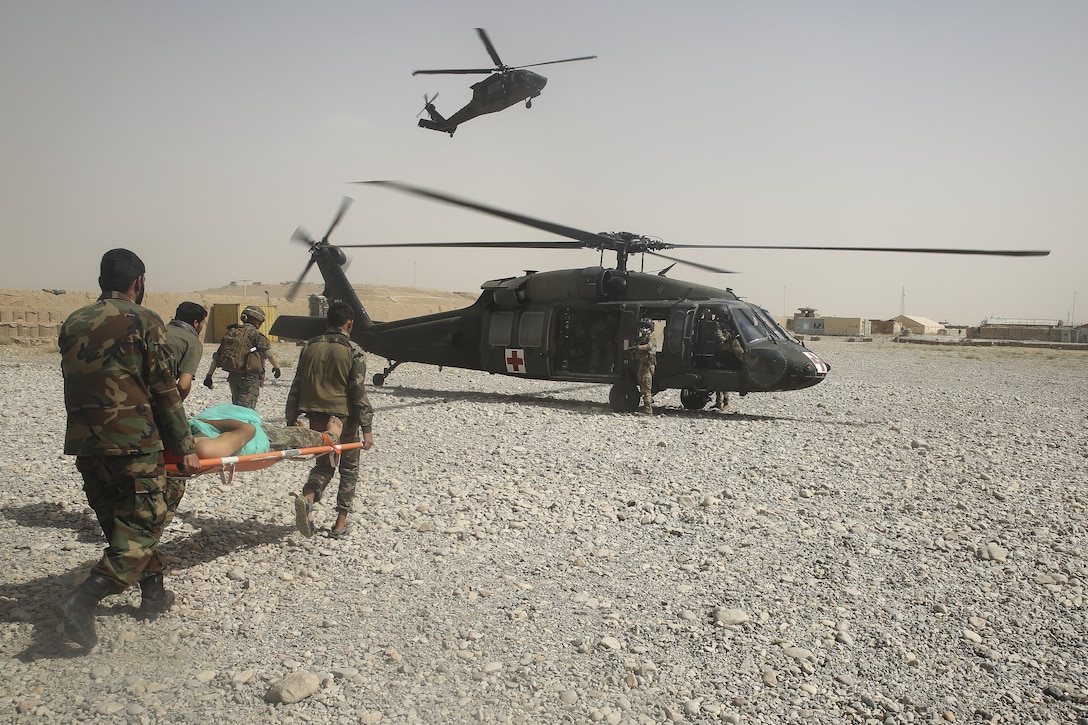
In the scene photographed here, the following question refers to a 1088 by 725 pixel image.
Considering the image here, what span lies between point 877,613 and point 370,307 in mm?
32989

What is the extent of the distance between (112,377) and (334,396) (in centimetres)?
160

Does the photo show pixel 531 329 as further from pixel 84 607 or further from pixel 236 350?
pixel 84 607

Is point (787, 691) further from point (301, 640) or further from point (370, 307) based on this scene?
point (370, 307)

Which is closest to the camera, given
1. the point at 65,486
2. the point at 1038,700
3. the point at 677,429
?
the point at 1038,700

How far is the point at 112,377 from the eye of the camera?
3.07 m

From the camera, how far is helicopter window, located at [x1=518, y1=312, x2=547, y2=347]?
11484 millimetres

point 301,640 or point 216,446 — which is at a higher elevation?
point 216,446

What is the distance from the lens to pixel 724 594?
3.83m

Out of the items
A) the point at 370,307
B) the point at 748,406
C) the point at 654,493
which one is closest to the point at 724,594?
the point at 654,493

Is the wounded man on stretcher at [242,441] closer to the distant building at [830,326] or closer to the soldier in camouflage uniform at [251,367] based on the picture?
the soldier in camouflage uniform at [251,367]

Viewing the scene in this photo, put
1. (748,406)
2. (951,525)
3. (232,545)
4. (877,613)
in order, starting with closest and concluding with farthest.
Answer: (877,613), (232,545), (951,525), (748,406)

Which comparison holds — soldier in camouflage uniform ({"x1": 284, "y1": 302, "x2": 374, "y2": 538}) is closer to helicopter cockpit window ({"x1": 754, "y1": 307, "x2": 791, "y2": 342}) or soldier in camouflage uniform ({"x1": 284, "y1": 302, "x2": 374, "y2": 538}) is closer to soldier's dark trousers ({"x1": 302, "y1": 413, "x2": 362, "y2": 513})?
soldier's dark trousers ({"x1": 302, "y1": 413, "x2": 362, "y2": 513})

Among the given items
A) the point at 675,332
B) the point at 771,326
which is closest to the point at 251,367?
the point at 675,332

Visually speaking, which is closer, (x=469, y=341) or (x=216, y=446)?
(x=216, y=446)
